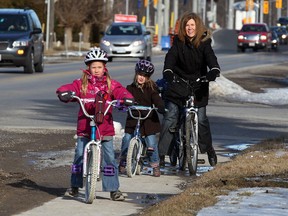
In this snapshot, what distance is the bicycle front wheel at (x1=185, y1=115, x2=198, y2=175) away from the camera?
39.1 feet

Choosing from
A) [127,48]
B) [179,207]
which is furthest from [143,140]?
[127,48]

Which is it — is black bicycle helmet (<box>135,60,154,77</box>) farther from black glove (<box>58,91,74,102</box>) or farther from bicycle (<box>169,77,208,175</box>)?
black glove (<box>58,91,74,102</box>)

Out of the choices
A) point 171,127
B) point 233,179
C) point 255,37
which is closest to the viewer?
point 233,179

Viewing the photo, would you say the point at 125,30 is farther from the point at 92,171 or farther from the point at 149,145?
the point at 92,171

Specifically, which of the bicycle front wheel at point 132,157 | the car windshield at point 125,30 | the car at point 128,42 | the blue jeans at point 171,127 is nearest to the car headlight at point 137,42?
the car at point 128,42

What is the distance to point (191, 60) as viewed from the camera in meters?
12.1

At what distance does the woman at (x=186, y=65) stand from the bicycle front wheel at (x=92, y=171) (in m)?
2.52

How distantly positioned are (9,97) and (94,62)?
46.3 ft

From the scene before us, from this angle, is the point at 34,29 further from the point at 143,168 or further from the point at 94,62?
the point at 94,62

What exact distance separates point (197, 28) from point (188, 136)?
3.77ft

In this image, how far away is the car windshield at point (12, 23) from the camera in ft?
106

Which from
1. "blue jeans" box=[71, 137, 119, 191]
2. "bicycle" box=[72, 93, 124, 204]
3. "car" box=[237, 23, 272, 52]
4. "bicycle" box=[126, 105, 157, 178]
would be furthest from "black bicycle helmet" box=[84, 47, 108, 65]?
"car" box=[237, 23, 272, 52]

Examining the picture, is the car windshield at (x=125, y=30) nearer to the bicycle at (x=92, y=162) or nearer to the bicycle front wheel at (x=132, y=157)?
the bicycle front wheel at (x=132, y=157)

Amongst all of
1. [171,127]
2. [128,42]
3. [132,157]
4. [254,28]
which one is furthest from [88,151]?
[254,28]
